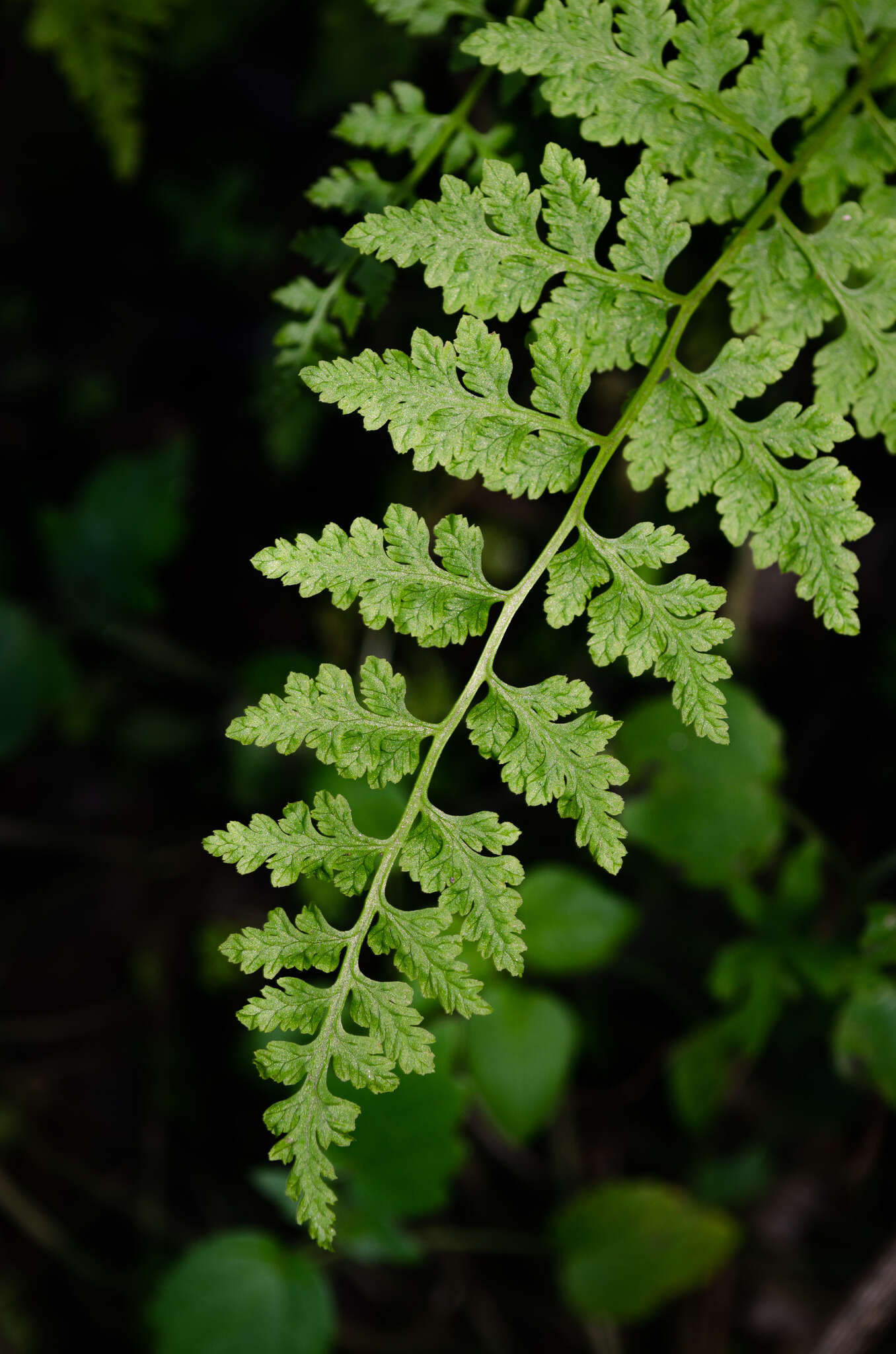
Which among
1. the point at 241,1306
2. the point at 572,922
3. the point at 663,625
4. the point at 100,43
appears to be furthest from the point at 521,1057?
the point at 100,43

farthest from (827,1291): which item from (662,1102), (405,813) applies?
(405,813)

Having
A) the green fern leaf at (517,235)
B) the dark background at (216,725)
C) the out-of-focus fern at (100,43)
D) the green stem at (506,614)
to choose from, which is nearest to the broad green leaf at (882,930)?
the dark background at (216,725)

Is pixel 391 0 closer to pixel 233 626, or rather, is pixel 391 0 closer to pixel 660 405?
pixel 660 405

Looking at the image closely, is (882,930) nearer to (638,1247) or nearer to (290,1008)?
(290,1008)

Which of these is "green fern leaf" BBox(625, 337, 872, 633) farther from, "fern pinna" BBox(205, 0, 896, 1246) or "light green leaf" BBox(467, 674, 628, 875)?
"light green leaf" BBox(467, 674, 628, 875)

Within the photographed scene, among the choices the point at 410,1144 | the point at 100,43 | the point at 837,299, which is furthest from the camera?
the point at 100,43
